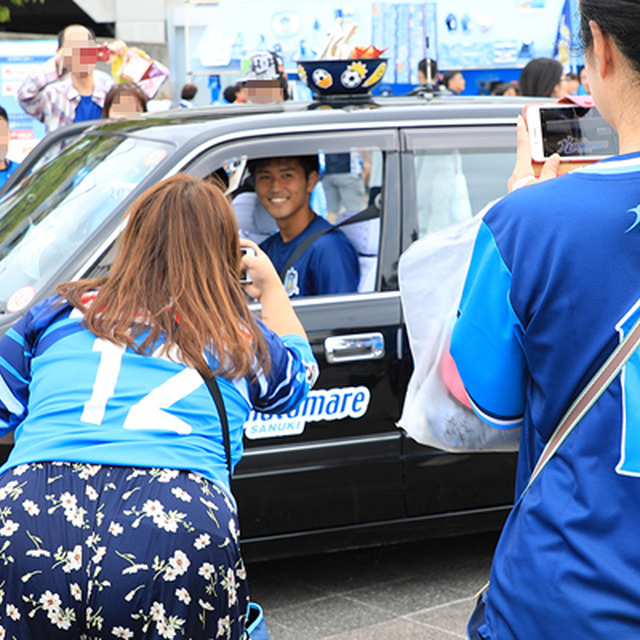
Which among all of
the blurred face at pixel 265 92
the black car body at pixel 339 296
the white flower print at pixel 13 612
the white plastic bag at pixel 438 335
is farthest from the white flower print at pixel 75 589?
the blurred face at pixel 265 92

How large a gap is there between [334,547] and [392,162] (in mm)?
1500

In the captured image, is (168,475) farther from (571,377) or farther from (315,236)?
Answer: (315,236)

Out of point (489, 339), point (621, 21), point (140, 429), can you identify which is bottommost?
point (140, 429)

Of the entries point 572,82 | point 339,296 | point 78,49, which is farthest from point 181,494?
point 572,82

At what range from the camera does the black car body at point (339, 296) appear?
→ 364 cm

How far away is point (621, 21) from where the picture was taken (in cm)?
143

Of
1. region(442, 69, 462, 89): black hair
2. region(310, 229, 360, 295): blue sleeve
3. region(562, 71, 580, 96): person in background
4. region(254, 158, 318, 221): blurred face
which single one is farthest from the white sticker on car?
region(442, 69, 462, 89): black hair

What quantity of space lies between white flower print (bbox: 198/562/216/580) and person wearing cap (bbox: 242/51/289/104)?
3.30m

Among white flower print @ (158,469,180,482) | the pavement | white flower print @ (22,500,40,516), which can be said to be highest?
white flower print @ (158,469,180,482)

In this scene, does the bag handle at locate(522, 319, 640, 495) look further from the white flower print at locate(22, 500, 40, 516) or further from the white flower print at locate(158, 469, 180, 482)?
the white flower print at locate(22, 500, 40, 516)

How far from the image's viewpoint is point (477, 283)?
1.53 m

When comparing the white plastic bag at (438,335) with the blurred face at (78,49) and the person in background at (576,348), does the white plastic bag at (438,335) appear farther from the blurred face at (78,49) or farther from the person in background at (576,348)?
the blurred face at (78,49)

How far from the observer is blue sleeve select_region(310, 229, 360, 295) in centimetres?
410

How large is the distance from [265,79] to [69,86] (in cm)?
171
